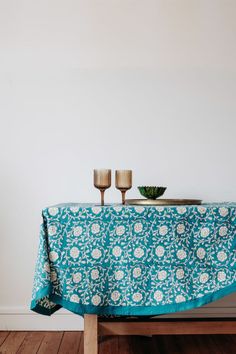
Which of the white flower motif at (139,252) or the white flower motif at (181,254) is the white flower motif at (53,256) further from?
the white flower motif at (181,254)

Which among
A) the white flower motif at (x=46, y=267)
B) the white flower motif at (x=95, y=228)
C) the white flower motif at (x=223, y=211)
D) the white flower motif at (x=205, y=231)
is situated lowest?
the white flower motif at (x=46, y=267)

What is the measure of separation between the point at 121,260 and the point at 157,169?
2.49 feet

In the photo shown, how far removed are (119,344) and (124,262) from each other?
2.07 feet

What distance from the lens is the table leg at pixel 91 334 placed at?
1.45 meters

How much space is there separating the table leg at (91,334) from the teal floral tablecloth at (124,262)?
0.13 ft

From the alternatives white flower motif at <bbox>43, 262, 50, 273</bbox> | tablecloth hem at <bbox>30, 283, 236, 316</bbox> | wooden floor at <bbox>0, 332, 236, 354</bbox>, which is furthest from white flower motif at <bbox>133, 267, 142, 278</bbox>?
wooden floor at <bbox>0, 332, 236, 354</bbox>

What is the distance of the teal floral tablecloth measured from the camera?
4.70ft

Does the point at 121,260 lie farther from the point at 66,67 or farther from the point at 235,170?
the point at 66,67

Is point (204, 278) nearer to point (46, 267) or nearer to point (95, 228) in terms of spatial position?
point (95, 228)

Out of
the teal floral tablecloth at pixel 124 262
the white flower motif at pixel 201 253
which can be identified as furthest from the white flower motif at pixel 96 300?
the white flower motif at pixel 201 253

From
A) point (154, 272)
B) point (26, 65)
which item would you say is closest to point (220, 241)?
point (154, 272)

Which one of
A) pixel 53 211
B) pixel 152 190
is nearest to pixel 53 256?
pixel 53 211

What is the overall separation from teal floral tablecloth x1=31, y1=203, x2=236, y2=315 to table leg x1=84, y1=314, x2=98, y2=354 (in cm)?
4

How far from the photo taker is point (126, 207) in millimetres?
1448
